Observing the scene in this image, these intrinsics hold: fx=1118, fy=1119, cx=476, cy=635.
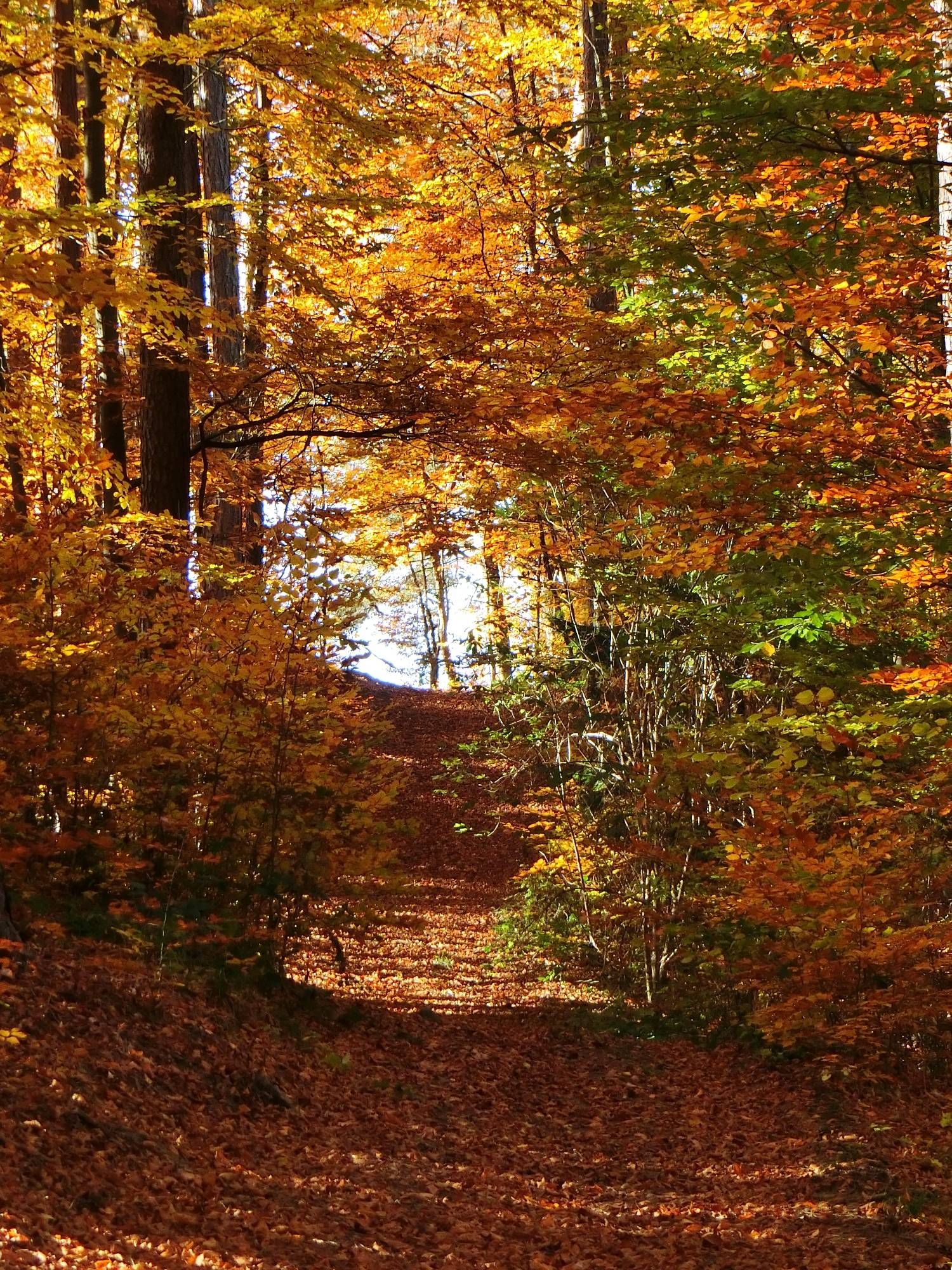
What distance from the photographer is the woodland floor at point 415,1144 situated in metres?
4.55

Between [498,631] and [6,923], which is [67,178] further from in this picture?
[6,923]

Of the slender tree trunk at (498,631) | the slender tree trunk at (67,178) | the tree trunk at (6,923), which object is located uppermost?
the slender tree trunk at (67,178)

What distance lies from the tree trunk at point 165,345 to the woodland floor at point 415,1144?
401 centimetres

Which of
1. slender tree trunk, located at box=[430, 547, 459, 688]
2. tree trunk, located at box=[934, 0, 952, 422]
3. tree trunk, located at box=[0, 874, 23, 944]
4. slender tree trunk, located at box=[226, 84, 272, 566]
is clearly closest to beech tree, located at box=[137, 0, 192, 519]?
slender tree trunk, located at box=[226, 84, 272, 566]

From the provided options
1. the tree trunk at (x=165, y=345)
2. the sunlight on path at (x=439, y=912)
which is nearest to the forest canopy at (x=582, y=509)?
the tree trunk at (x=165, y=345)

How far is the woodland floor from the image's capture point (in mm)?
4551

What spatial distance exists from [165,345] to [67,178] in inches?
92.6

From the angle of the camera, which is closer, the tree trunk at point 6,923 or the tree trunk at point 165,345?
the tree trunk at point 6,923

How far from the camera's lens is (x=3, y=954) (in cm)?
556

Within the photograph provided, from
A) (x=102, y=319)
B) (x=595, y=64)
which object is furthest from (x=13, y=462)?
(x=595, y=64)

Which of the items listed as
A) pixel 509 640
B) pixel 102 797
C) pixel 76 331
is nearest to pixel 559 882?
pixel 509 640

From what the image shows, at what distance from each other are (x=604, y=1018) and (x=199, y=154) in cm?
1003

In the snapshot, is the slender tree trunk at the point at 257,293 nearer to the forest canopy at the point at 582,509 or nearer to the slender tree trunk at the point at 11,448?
the forest canopy at the point at 582,509

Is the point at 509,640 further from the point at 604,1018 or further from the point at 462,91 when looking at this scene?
the point at 462,91
